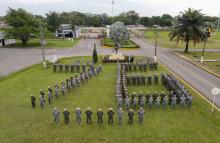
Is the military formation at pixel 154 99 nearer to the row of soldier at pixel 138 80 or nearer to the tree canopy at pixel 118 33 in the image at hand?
the row of soldier at pixel 138 80

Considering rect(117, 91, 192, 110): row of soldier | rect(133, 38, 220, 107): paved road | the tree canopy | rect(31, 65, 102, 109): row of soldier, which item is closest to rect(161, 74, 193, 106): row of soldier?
rect(117, 91, 192, 110): row of soldier

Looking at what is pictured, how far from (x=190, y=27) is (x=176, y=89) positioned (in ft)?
98.7

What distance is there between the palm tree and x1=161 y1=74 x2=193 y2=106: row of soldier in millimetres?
25908

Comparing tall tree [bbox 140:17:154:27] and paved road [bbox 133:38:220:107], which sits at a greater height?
tall tree [bbox 140:17:154:27]

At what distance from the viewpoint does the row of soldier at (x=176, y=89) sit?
20422mm

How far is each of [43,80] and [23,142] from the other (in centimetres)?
1457

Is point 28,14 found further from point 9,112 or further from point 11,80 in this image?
point 9,112

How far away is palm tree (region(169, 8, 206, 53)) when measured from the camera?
4937 cm

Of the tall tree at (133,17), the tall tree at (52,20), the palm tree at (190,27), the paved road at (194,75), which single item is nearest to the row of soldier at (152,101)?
the paved road at (194,75)

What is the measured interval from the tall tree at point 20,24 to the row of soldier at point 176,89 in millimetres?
42908

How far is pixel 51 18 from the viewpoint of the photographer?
319 ft

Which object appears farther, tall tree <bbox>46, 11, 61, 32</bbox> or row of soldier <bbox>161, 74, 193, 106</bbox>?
tall tree <bbox>46, 11, 61, 32</bbox>

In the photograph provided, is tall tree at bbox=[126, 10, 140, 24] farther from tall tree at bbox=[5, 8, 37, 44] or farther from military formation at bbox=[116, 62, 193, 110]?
military formation at bbox=[116, 62, 193, 110]

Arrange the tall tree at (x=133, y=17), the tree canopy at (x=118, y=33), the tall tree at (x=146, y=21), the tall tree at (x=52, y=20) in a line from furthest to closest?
the tall tree at (x=133, y=17) < the tall tree at (x=146, y=21) < the tall tree at (x=52, y=20) < the tree canopy at (x=118, y=33)
